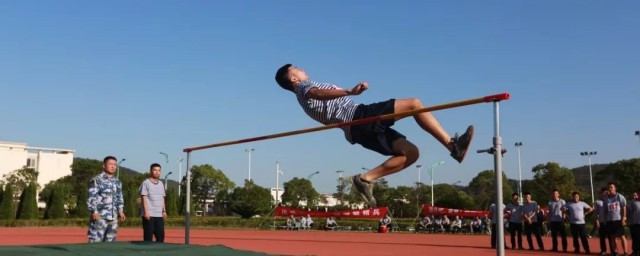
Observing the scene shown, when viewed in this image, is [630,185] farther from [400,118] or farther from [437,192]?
[400,118]

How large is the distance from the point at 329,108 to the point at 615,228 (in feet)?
20.9

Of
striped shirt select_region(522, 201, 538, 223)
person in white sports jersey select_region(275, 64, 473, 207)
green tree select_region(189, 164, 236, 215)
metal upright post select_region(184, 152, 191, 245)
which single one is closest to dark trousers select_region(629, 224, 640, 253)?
striped shirt select_region(522, 201, 538, 223)

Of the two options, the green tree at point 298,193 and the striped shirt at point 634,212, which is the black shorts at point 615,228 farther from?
the green tree at point 298,193

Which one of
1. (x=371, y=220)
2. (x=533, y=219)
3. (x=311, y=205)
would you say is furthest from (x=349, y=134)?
(x=311, y=205)

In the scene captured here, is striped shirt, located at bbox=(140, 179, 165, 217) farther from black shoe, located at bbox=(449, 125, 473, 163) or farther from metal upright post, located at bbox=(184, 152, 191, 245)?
black shoe, located at bbox=(449, 125, 473, 163)

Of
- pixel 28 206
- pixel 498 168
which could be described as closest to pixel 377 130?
pixel 498 168

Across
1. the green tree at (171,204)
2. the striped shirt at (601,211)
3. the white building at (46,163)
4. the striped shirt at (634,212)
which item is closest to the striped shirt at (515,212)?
the striped shirt at (601,211)

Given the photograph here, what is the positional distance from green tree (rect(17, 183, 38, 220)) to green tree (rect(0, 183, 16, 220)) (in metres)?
0.50

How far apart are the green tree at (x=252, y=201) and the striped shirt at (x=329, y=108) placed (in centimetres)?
4094

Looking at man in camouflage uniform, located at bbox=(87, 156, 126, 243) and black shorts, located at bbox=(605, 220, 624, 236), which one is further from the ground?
man in camouflage uniform, located at bbox=(87, 156, 126, 243)

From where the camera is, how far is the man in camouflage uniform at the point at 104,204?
6.28 meters

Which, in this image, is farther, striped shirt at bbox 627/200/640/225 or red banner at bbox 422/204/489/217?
red banner at bbox 422/204/489/217

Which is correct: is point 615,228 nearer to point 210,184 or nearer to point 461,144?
point 461,144

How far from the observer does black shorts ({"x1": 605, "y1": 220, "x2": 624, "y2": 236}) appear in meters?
8.78
